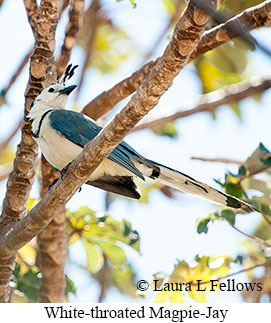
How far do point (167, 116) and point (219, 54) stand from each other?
728 mm

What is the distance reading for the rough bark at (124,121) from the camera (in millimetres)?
2290

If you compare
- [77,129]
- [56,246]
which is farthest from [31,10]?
[56,246]

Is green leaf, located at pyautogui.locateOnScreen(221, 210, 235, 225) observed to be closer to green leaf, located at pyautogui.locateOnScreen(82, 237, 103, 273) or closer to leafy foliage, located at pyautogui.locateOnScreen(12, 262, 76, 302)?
green leaf, located at pyautogui.locateOnScreen(82, 237, 103, 273)

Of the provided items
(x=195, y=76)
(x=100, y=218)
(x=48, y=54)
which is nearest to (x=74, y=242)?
(x=100, y=218)

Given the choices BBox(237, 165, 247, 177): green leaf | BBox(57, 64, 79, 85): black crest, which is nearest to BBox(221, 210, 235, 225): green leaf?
BBox(237, 165, 247, 177): green leaf

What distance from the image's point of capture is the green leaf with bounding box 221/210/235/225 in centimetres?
363

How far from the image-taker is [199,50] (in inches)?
164

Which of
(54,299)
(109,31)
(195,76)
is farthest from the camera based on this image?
(109,31)

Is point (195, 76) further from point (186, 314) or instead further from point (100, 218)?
point (186, 314)

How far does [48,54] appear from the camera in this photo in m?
3.61

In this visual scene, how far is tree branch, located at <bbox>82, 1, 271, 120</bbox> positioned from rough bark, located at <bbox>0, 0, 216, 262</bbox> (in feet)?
3.60

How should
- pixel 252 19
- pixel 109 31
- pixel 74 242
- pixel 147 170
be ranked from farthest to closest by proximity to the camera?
pixel 109 31
pixel 74 242
pixel 147 170
pixel 252 19

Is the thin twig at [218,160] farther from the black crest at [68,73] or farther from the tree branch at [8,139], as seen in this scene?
the tree branch at [8,139]

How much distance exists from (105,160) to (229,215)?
932 millimetres
